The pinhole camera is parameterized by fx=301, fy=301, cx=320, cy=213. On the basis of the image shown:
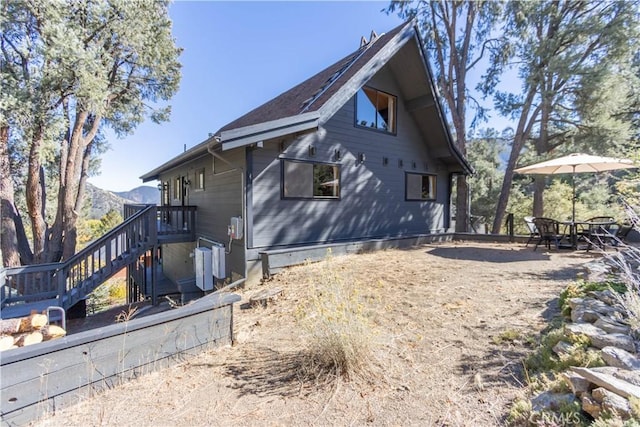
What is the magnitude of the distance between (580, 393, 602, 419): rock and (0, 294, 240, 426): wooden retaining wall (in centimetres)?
315

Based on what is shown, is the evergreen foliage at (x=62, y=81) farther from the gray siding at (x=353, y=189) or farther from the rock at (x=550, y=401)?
the rock at (x=550, y=401)

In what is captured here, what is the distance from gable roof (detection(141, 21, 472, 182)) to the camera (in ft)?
19.7

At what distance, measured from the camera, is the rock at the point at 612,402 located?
5.62 ft

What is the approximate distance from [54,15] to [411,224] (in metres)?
12.4

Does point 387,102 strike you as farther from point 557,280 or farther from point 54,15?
point 54,15

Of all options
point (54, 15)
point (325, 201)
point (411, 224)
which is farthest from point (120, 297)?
point (411, 224)

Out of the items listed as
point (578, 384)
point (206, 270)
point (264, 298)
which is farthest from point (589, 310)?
point (206, 270)

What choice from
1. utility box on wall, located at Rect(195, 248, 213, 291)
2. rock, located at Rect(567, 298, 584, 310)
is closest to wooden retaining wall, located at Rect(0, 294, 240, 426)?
rock, located at Rect(567, 298, 584, 310)

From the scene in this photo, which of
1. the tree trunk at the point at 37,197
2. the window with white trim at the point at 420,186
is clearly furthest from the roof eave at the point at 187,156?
the window with white trim at the point at 420,186

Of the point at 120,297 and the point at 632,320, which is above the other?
the point at 632,320

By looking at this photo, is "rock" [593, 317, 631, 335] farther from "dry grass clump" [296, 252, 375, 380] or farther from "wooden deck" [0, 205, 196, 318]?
"wooden deck" [0, 205, 196, 318]

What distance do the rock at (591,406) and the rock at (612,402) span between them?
0.07 feet

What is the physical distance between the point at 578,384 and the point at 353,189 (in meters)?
6.98

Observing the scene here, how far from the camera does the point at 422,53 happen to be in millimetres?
8562
